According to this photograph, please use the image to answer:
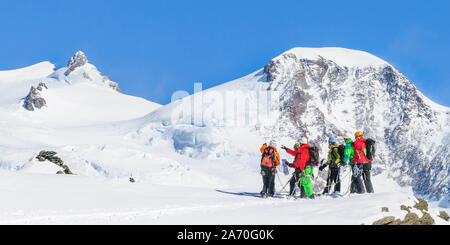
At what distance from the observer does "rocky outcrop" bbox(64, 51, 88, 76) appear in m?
157

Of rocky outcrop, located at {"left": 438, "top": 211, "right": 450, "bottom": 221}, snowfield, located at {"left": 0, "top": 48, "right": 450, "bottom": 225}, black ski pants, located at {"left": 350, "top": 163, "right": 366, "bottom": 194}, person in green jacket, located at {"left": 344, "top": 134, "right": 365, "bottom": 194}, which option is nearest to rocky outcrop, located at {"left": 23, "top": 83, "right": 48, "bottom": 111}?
snowfield, located at {"left": 0, "top": 48, "right": 450, "bottom": 225}

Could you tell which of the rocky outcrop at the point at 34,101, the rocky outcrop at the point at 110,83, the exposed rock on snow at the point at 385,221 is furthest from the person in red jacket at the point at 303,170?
the rocky outcrop at the point at 110,83

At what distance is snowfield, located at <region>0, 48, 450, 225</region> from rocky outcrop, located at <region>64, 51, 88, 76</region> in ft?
2.48

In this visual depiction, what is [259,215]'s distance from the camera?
9.74m

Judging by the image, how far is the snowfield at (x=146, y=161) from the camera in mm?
9922

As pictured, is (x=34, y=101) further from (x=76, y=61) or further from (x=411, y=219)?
(x=411, y=219)

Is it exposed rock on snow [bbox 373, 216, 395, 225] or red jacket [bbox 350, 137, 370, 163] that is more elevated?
red jacket [bbox 350, 137, 370, 163]

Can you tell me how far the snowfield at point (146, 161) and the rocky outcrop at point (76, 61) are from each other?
76cm

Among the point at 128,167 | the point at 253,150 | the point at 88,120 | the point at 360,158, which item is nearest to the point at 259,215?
the point at 360,158

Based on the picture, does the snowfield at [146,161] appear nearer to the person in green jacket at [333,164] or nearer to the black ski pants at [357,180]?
the black ski pants at [357,180]

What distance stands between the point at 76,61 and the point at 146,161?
12674 centimetres

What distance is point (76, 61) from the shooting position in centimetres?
16938
